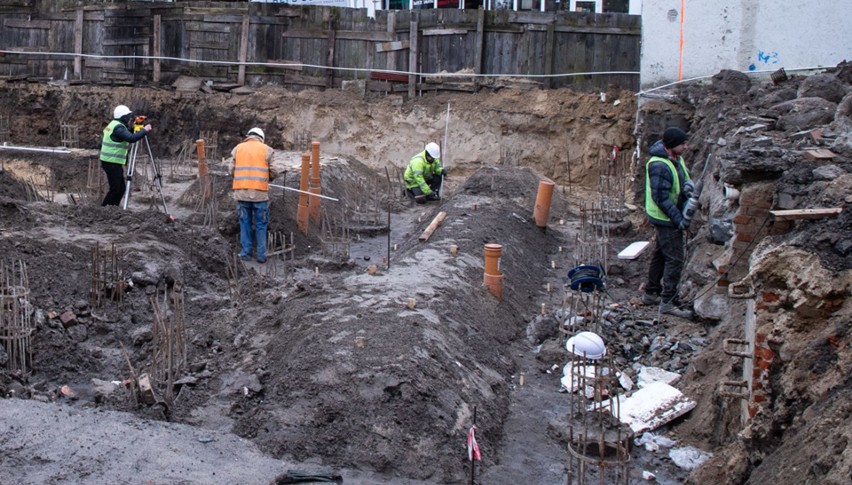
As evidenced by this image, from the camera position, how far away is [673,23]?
16953 millimetres

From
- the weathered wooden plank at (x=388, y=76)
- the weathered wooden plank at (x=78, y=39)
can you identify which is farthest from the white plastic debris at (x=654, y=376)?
the weathered wooden plank at (x=78, y=39)

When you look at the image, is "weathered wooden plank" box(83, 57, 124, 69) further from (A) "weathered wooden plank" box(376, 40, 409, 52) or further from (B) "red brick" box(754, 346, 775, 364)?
(B) "red brick" box(754, 346, 775, 364)

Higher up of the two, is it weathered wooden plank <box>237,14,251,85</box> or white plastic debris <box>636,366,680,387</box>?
weathered wooden plank <box>237,14,251,85</box>

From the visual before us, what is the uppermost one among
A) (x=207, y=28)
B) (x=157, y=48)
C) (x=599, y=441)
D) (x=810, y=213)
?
(x=207, y=28)

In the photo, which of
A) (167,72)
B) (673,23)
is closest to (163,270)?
(673,23)

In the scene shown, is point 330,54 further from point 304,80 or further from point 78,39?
point 78,39

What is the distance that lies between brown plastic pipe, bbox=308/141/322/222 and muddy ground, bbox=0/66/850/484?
1.23 feet

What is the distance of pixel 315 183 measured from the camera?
14.8 metres

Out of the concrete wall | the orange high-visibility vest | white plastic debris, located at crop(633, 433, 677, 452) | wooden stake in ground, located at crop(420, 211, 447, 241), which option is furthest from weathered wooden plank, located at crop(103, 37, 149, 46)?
white plastic debris, located at crop(633, 433, 677, 452)

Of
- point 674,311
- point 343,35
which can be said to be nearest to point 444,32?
point 343,35

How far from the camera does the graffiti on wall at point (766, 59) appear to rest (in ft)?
54.8

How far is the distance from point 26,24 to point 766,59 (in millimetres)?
17088

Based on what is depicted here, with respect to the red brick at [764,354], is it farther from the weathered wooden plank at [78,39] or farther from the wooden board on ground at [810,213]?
the weathered wooden plank at [78,39]

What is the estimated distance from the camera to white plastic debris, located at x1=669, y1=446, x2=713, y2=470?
7562 mm
